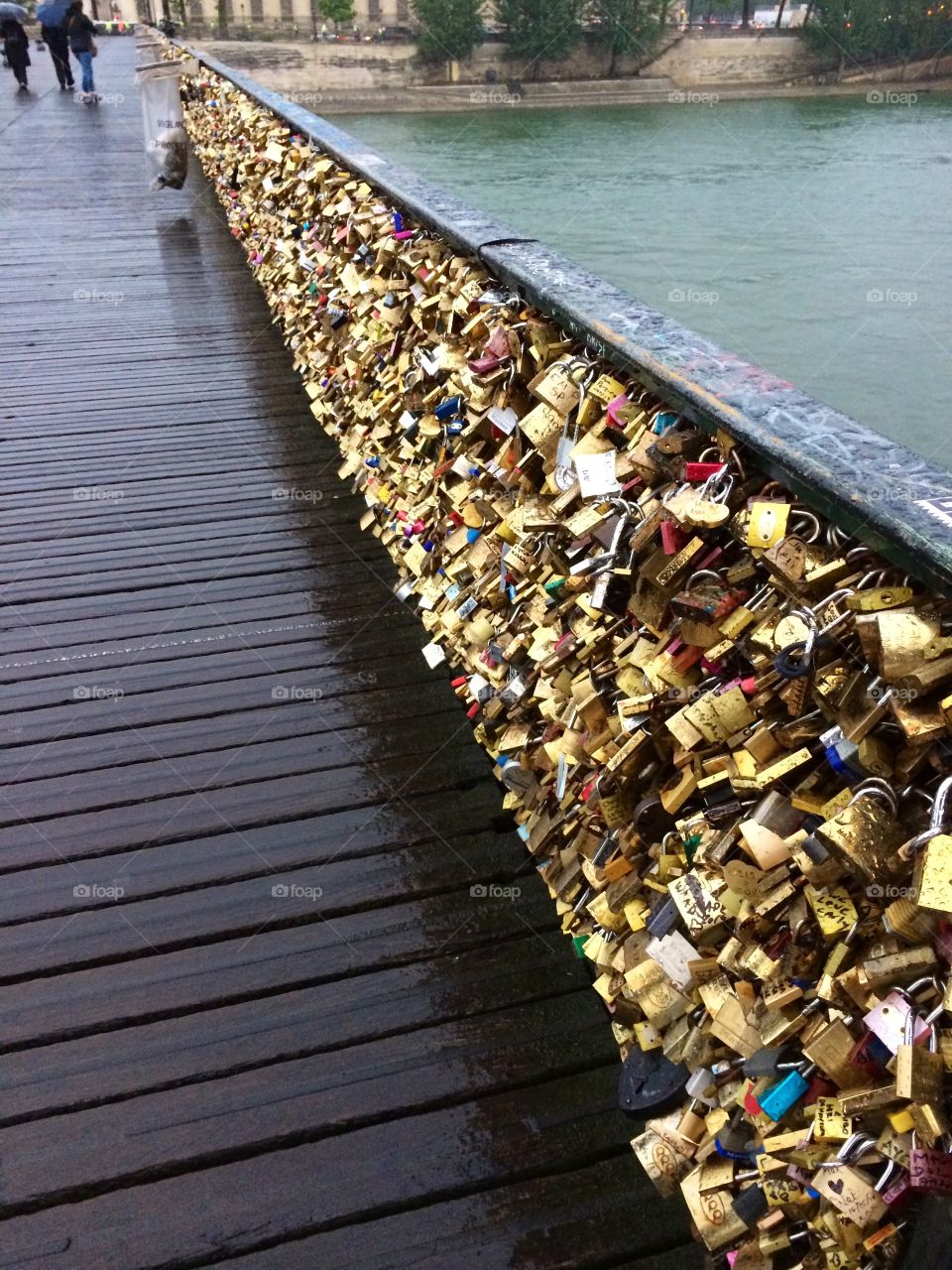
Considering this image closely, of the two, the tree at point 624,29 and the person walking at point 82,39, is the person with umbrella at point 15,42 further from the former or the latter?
the tree at point 624,29

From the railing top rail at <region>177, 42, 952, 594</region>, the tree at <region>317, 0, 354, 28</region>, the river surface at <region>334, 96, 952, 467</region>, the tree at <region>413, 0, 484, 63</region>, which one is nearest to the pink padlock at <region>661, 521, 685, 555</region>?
the railing top rail at <region>177, 42, 952, 594</region>

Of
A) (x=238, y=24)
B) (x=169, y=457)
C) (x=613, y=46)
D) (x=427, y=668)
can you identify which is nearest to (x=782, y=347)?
(x=169, y=457)

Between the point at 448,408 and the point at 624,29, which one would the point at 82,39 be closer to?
the point at 448,408

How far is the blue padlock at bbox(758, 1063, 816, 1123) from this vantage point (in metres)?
1.53

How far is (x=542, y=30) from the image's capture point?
53281mm

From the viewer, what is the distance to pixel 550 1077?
6.86 ft

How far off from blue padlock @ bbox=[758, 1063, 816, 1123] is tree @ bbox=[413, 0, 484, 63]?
58.7 metres

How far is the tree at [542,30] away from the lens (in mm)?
53062

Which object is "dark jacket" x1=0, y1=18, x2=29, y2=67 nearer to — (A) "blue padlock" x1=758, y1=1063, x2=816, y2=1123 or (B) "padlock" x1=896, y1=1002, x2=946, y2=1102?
(A) "blue padlock" x1=758, y1=1063, x2=816, y2=1123

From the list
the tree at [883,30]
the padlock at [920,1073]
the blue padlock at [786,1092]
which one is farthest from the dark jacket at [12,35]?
the tree at [883,30]

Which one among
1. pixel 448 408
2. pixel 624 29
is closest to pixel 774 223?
pixel 448 408

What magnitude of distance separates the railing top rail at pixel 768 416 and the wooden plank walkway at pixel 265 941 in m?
1.16

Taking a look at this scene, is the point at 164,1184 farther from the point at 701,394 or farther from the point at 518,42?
the point at 518,42

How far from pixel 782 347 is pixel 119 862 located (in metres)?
21.0
